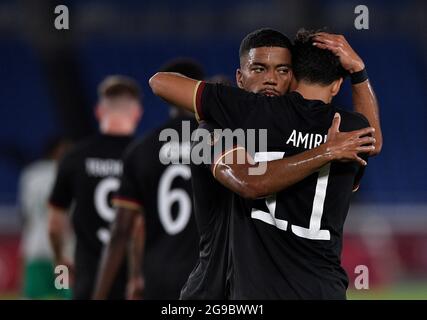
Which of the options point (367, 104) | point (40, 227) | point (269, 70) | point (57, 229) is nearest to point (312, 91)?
point (269, 70)

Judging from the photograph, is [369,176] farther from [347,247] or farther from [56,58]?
[56,58]

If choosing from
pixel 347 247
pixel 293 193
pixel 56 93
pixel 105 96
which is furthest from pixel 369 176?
pixel 293 193

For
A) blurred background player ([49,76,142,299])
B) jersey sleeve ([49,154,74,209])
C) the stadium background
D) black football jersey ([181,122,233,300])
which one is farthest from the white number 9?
the stadium background

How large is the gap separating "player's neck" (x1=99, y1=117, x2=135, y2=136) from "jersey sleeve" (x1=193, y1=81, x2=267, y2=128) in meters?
3.28

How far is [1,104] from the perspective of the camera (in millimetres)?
20203

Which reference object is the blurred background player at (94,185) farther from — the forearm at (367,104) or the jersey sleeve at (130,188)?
the forearm at (367,104)

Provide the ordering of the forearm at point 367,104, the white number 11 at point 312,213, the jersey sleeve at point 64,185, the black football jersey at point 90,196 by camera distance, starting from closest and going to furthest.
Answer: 1. the white number 11 at point 312,213
2. the forearm at point 367,104
3. the black football jersey at point 90,196
4. the jersey sleeve at point 64,185

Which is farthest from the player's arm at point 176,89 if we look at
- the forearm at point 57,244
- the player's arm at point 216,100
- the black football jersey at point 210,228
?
the forearm at point 57,244

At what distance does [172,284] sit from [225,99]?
2230 millimetres

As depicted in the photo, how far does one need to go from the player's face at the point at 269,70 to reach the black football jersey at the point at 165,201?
6.04 ft

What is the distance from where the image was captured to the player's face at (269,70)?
164 inches

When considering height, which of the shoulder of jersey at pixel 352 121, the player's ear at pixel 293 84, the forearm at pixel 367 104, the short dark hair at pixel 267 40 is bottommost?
the shoulder of jersey at pixel 352 121

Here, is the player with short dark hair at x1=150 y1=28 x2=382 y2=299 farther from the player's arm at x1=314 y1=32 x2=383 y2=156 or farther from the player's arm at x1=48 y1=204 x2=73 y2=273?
the player's arm at x1=48 y1=204 x2=73 y2=273

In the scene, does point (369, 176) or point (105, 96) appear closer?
point (105, 96)
